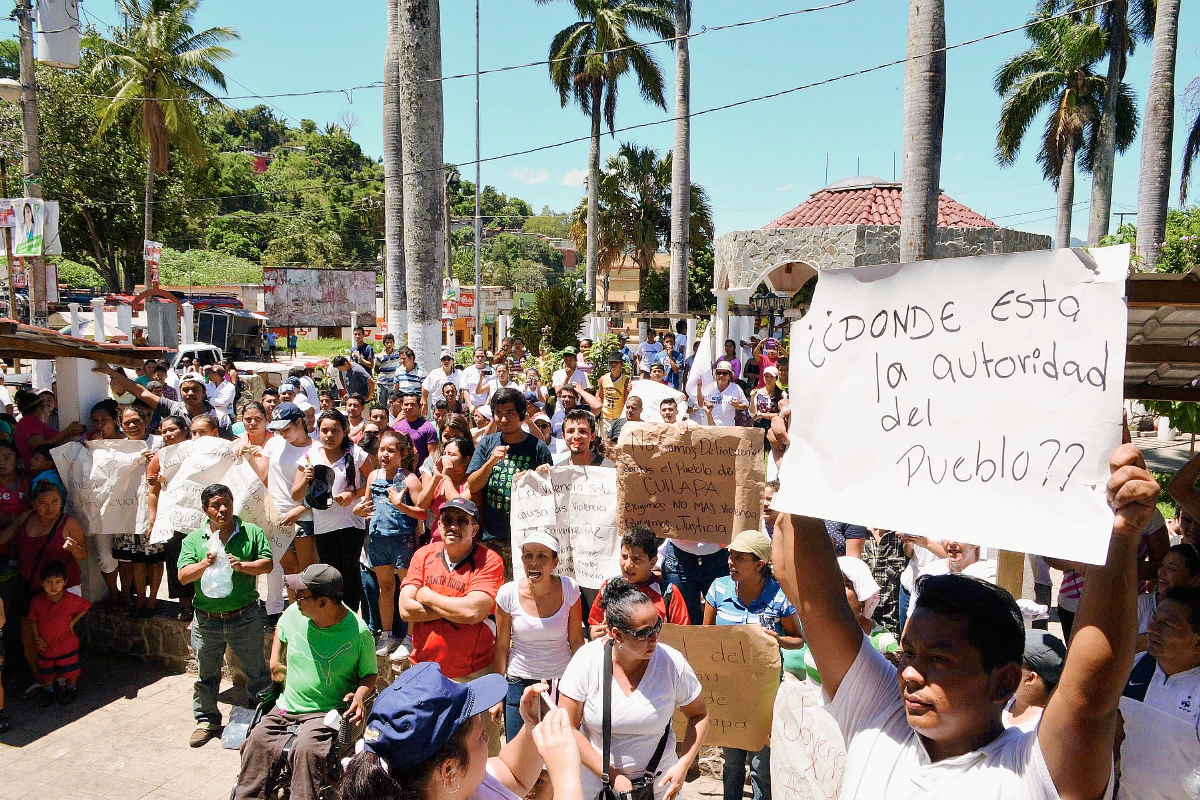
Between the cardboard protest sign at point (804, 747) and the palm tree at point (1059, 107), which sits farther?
the palm tree at point (1059, 107)

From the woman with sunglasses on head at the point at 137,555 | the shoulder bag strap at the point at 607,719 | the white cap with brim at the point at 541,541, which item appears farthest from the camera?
the woman with sunglasses on head at the point at 137,555

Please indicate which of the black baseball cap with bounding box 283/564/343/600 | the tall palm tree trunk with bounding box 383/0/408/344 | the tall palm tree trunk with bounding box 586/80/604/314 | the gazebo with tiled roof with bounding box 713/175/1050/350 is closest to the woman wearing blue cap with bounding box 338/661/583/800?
the black baseball cap with bounding box 283/564/343/600

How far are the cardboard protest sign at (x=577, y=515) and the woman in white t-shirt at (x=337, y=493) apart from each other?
166 cm

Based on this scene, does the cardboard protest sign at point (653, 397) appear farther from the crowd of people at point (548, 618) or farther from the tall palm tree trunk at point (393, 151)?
the tall palm tree trunk at point (393, 151)

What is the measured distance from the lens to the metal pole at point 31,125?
13.9 metres

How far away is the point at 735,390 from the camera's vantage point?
36.2 feet

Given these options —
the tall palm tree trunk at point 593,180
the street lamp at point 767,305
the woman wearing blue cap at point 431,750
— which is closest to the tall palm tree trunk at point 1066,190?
the street lamp at point 767,305

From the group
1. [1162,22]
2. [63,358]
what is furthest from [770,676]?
[1162,22]

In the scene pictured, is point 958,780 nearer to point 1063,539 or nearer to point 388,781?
point 1063,539

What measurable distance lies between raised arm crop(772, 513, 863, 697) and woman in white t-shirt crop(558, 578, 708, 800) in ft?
4.94

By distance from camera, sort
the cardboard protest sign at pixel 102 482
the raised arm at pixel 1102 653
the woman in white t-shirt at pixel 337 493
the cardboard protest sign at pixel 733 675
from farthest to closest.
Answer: the cardboard protest sign at pixel 102 482
the woman in white t-shirt at pixel 337 493
the cardboard protest sign at pixel 733 675
the raised arm at pixel 1102 653

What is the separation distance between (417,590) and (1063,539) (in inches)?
144

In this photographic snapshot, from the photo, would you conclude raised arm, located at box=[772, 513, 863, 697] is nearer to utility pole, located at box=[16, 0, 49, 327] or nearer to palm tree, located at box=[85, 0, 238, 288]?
utility pole, located at box=[16, 0, 49, 327]

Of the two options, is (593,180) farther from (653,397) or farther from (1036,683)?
(1036,683)
